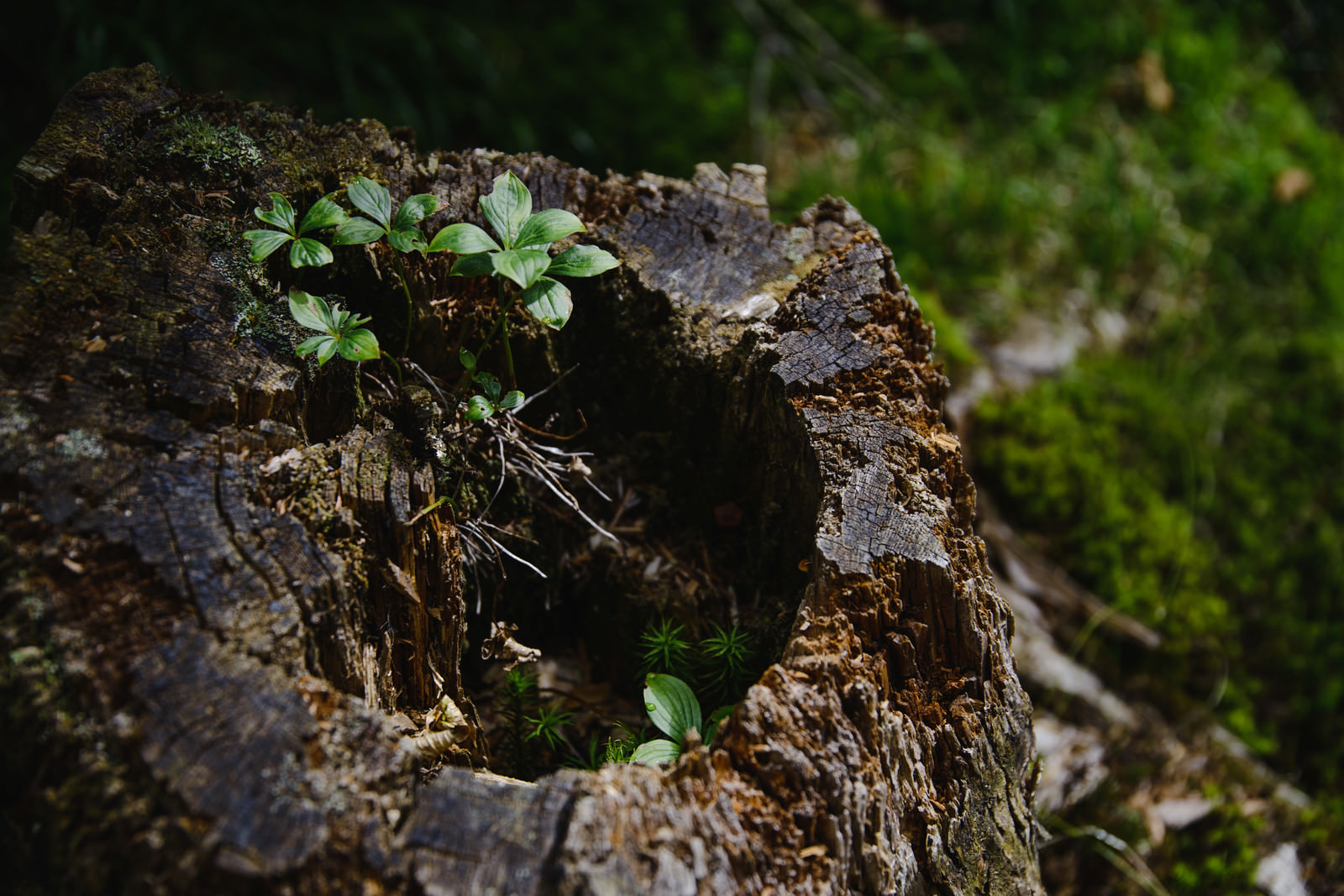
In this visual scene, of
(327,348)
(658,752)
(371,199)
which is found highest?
(371,199)

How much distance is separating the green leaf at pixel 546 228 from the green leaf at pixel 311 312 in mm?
391

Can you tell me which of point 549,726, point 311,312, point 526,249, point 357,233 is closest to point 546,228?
point 526,249

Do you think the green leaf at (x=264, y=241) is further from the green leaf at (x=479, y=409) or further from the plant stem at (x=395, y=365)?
the green leaf at (x=479, y=409)

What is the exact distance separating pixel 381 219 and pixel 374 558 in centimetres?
66

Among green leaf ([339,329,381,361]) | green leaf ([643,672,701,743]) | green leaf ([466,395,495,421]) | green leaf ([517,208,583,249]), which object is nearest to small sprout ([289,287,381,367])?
green leaf ([339,329,381,361])

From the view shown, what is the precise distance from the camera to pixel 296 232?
172 centimetres

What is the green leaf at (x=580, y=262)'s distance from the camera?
5.77ft

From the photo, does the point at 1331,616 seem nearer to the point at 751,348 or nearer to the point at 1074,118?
the point at 1074,118

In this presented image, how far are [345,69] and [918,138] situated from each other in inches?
101

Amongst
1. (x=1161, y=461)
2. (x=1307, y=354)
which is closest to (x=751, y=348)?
(x=1161, y=461)

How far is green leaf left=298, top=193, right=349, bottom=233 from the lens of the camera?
66.9 inches

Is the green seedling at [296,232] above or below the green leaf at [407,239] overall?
below

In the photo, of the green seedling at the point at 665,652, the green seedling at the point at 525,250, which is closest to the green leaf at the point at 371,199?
the green seedling at the point at 525,250

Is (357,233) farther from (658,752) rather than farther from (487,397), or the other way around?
(658,752)
